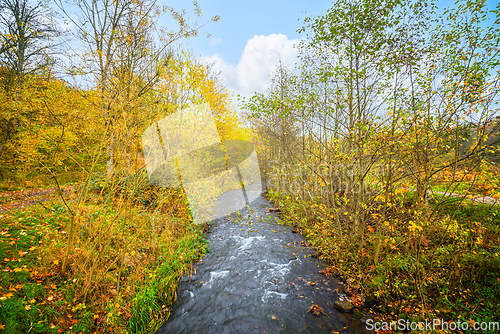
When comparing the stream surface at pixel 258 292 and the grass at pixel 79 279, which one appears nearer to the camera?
the grass at pixel 79 279

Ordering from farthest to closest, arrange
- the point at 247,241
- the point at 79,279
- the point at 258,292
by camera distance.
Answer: the point at 247,241, the point at 258,292, the point at 79,279

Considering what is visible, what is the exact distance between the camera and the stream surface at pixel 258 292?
3.86 m

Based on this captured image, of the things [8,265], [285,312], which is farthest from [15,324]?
[285,312]

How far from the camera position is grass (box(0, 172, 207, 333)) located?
3.17 m

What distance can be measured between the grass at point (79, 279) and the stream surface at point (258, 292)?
685 millimetres

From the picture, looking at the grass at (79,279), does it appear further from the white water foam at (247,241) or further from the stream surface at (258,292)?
the white water foam at (247,241)

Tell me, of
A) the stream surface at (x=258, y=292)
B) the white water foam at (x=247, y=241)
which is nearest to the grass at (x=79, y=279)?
the stream surface at (x=258, y=292)

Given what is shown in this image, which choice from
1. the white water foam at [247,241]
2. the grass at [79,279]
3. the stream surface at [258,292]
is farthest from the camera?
the white water foam at [247,241]

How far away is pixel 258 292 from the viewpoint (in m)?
4.80

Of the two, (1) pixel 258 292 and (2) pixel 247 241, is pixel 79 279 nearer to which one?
(1) pixel 258 292

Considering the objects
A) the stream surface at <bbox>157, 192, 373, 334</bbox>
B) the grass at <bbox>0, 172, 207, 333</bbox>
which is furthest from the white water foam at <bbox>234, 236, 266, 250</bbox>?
the grass at <bbox>0, 172, 207, 333</bbox>

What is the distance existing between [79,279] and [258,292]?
3.88m

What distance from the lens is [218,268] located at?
19.2 feet

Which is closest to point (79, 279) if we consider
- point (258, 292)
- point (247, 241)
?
point (258, 292)
